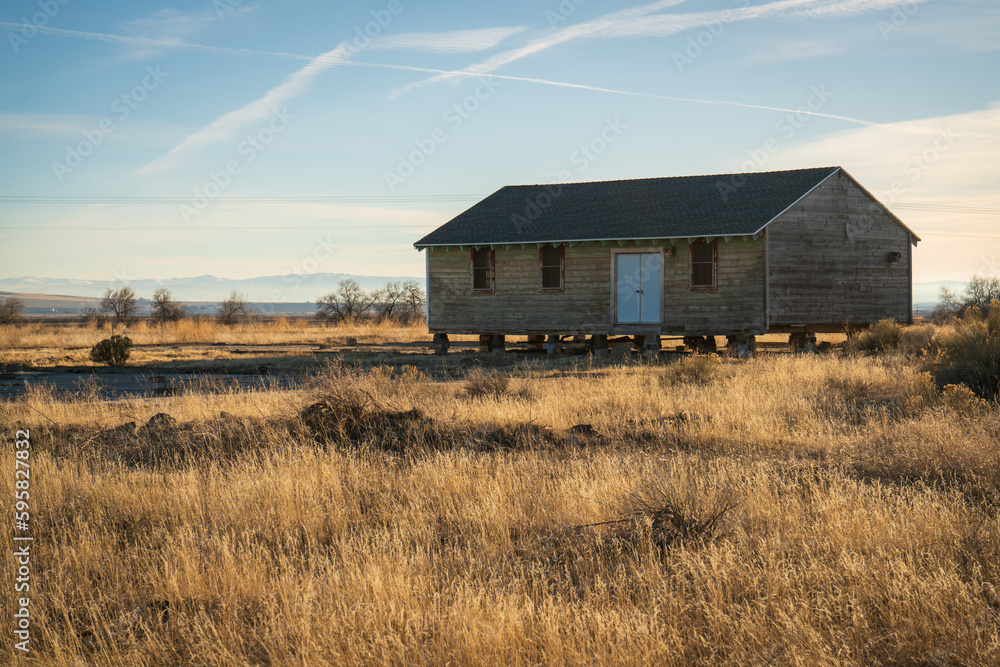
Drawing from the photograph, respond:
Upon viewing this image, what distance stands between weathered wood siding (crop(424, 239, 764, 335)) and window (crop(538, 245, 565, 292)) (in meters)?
0.16

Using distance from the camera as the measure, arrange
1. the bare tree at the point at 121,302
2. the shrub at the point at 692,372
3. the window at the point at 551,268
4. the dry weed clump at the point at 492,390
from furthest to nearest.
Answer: the bare tree at the point at 121,302 < the window at the point at 551,268 < the shrub at the point at 692,372 < the dry weed clump at the point at 492,390

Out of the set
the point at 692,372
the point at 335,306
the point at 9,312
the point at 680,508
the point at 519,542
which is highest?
the point at 335,306

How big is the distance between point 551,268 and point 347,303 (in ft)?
107

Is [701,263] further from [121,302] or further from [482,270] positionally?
[121,302]

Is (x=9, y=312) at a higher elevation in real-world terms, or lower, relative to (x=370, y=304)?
lower

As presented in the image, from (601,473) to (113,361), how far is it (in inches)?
730

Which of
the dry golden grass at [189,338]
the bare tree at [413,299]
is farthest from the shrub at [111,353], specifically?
the bare tree at [413,299]

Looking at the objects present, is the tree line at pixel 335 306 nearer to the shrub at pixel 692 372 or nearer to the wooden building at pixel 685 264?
the wooden building at pixel 685 264

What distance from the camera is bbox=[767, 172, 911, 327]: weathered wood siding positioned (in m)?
21.0

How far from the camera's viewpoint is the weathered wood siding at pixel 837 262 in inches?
827

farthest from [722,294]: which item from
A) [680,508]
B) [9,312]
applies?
[9,312]

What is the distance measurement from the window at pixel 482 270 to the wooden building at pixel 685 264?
0.04 metres

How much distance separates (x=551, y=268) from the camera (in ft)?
73.6

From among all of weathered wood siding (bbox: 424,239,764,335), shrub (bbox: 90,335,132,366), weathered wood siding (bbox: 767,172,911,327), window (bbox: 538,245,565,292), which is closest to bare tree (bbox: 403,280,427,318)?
weathered wood siding (bbox: 424,239,764,335)
